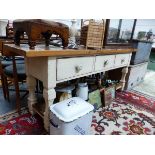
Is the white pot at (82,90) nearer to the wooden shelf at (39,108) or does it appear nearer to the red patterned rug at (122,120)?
the red patterned rug at (122,120)

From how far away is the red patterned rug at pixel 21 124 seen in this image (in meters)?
1.23

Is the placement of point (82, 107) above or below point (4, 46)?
below

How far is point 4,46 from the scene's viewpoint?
3.69 feet

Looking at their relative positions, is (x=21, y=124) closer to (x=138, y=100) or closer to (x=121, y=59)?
(x=121, y=59)

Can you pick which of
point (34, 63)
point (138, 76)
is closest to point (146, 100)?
point (138, 76)

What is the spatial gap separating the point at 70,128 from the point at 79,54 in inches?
22.0

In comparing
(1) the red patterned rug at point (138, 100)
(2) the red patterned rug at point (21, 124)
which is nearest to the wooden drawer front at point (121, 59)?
(1) the red patterned rug at point (138, 100)

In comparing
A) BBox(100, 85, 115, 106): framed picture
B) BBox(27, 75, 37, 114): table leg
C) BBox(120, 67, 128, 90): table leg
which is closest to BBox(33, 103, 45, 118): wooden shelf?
BBox(27, 75, 37, 114): table leg

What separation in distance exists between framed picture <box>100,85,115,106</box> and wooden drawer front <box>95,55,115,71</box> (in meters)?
0.31

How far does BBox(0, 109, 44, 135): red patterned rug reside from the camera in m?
1.23

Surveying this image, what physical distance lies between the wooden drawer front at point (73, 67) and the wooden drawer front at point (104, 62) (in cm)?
10

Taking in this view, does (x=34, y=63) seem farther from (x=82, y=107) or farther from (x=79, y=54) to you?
(x=82, y=107)

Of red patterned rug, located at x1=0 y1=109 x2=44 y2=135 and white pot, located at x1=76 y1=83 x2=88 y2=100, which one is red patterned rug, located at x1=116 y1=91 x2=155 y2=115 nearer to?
white pot, located at x1=76 y1=83 x2=88 y2=100
